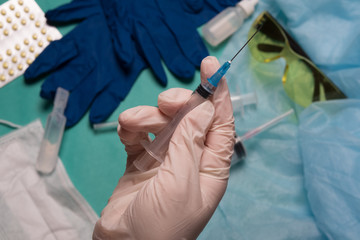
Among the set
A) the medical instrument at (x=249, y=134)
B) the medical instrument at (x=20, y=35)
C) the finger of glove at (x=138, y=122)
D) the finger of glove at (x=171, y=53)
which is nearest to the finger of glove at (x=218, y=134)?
the finger of glove at (x=138, y=122)

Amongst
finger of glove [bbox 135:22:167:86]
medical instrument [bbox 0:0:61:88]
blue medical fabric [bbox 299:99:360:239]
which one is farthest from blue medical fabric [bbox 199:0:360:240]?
medical instrument [bbox 0:0:61:88]

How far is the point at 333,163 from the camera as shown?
1.00 metres

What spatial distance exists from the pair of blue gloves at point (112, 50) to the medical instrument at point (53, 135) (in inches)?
1.1

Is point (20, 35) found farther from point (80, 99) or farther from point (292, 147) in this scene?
point (292, 147)

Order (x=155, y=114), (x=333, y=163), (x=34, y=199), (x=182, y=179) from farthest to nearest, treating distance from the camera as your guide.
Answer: (x=34, y=199), (x=333, y=163), (x=155, y=114), (x=182, y=179)

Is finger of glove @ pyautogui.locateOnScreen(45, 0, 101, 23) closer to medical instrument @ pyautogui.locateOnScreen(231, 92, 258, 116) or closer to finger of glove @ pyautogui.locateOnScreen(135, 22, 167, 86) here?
finger of glove @ pyautogui.locateOnScreen(135, 22, 167, 86)

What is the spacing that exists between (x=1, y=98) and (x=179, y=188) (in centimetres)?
83

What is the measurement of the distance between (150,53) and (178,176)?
→ 0.65 meters

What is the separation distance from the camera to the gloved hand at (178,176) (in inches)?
27.3

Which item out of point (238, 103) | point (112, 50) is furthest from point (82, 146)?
point (238, 103)

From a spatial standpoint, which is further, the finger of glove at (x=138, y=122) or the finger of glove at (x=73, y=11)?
the finger of glove at (x=73, y=11)

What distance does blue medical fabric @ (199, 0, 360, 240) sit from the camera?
992 mm

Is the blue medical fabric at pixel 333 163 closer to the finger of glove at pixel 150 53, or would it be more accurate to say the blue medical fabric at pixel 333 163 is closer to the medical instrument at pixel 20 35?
the finger of glove at pixel 150 53

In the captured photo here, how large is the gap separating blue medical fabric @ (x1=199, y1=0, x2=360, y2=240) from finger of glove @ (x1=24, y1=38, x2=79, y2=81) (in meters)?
0.58
